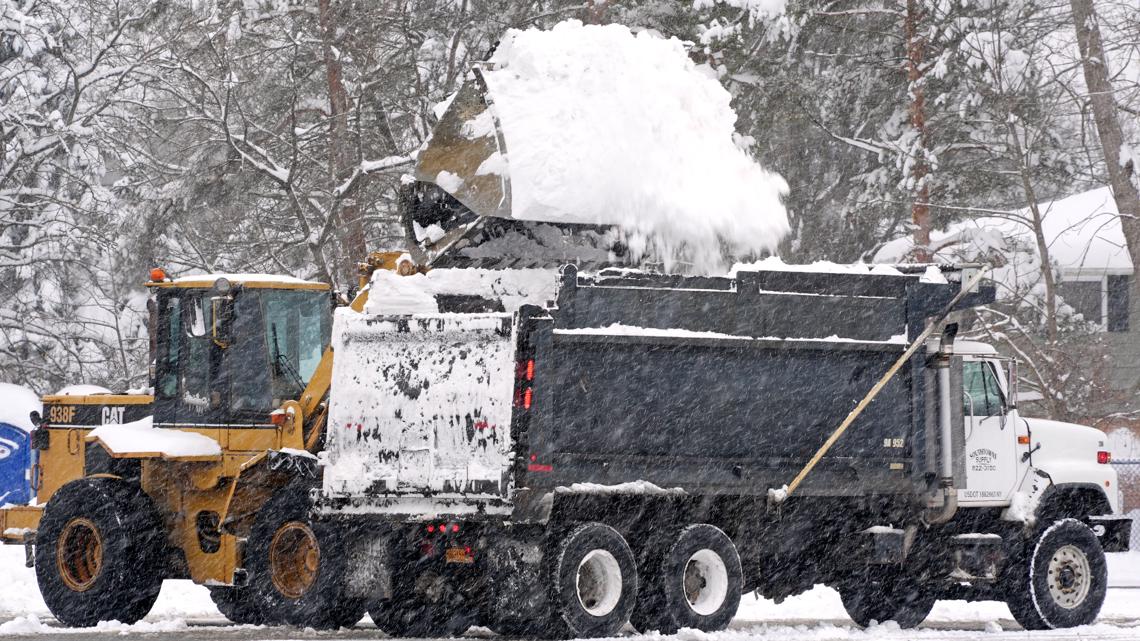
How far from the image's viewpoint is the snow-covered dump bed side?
420 inches

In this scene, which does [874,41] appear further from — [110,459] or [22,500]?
→ [110,459]

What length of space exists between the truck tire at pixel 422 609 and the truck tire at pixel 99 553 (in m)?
2.25

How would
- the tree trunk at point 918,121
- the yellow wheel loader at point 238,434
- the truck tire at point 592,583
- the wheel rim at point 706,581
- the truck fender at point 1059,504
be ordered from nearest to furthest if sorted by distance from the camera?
the truck tire at point 592,583 < the wheel rim at point 706,581 < the yellow wheel loader at point 238,434 < the truck fender at point 1059,504 < the tree trunk at point 918,121

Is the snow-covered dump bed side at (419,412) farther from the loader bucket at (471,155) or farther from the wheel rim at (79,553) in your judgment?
the wheel rim at (79,553)

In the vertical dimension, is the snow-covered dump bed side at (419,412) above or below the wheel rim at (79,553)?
above

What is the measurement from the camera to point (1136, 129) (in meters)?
26.6

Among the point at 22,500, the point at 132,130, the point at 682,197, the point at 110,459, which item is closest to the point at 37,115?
the point at 132,130

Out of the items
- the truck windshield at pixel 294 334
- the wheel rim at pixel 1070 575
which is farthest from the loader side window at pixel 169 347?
the wheel rim at pixel 1070 575

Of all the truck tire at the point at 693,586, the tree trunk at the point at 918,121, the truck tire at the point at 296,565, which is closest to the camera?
the truck tire at the point at 693,586

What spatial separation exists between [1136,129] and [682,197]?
1712cm

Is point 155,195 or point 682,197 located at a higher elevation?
point 155,195

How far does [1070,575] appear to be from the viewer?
13.2m

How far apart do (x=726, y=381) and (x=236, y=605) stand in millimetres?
4873

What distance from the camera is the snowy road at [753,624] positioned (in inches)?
463
